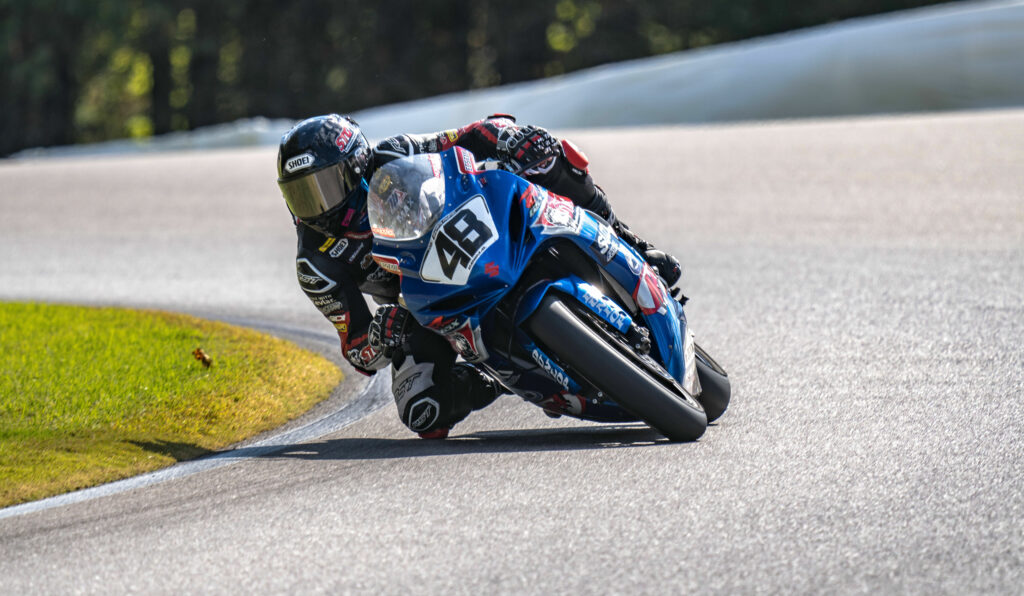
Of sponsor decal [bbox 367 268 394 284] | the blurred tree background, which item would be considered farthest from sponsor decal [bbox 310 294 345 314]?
the blurred tree background

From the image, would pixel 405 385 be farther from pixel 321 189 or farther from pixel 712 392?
pixel 712 392

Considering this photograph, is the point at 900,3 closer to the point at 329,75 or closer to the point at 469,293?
the point at 329,75

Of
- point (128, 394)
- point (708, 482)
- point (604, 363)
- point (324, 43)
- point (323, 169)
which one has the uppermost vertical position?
point (323, 169)

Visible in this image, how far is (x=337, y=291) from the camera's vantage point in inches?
210

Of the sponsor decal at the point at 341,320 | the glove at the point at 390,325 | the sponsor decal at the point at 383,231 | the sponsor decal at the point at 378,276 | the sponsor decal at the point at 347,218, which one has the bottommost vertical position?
the sponsor decal at the point at 341,320

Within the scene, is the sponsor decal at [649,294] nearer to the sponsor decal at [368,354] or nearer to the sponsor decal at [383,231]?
the sponsor decal at [383,231]

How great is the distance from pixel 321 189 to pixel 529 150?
0.96 meters

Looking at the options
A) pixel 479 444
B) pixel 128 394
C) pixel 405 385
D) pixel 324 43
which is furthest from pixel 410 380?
pixel 324 43

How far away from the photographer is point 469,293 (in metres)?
4.59

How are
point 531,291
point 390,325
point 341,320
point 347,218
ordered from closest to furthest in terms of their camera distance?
point 531,291 < point 390,325 < point 347,218 < point 341,320

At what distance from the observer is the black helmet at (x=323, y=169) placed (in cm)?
512

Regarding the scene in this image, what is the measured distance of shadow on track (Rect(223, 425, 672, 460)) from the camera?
485cm

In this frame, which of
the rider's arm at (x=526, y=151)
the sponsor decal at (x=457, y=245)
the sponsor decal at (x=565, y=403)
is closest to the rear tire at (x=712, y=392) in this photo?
the sponsor decal at (x=565, y=403)

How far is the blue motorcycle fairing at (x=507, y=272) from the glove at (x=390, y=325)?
322mm
